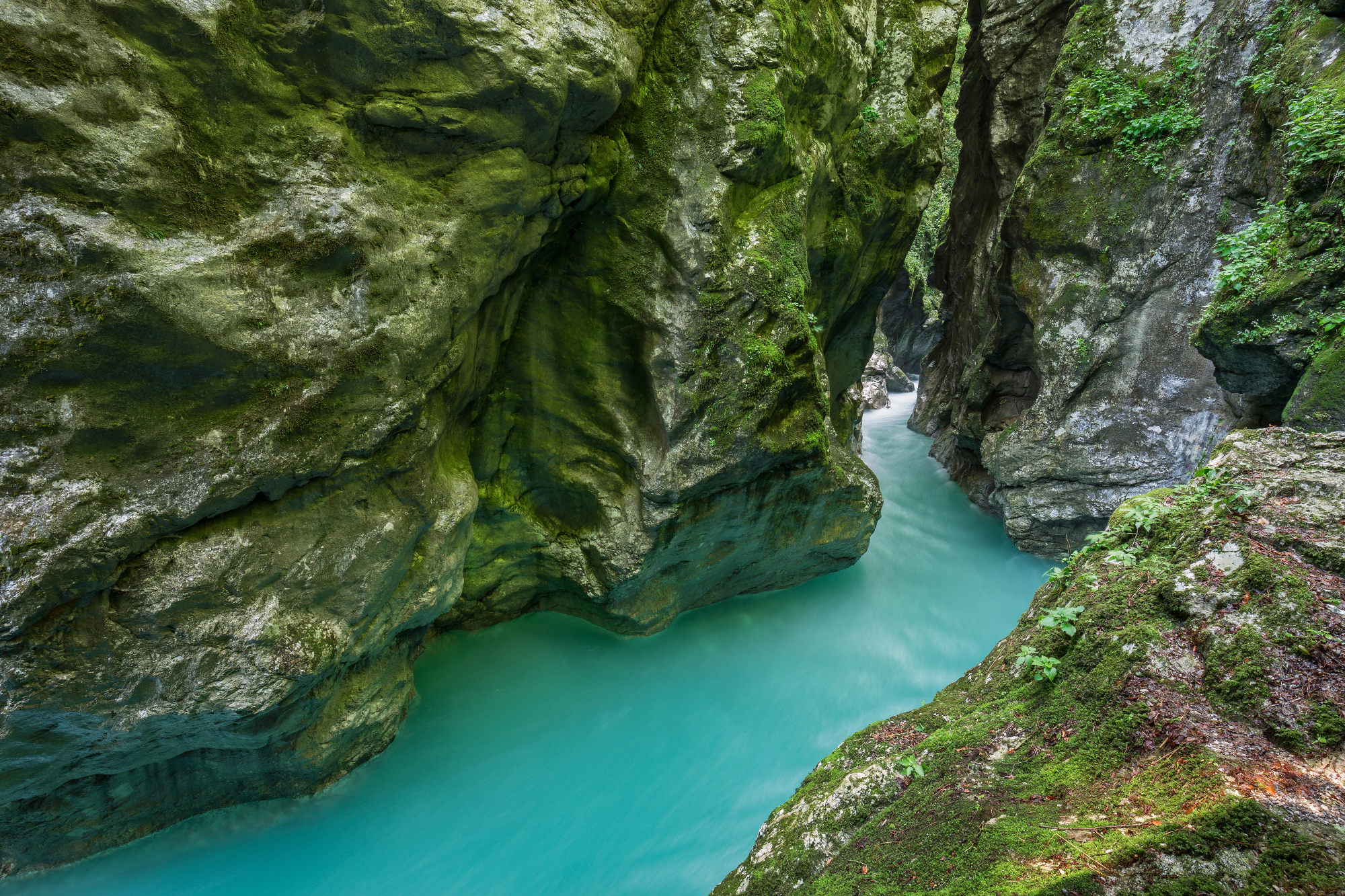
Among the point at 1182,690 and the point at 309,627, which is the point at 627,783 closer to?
the point at 309,627

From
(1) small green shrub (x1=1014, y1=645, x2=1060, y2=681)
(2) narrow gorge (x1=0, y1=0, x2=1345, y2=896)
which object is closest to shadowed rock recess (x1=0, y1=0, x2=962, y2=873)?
(2) narrow gorge (x1=0, y1=0, x2=1345, y2=896)

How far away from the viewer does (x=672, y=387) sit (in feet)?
20.0

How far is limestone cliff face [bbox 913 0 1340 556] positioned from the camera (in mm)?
7727

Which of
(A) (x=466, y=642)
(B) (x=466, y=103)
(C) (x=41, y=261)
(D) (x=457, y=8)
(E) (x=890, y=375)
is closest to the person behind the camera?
(C) (x=41, y=261)

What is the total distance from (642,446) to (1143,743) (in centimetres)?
503

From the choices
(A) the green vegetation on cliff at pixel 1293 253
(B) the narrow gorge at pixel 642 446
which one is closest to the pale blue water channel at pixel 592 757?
(B) the narrow gorge at pixel 642 446

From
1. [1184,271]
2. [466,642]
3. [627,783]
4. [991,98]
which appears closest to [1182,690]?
[627,783]

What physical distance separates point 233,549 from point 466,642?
385cm

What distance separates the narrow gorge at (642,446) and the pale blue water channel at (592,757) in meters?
0.06

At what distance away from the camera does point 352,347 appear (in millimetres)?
4289

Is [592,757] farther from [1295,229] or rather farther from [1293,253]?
[1295,229]

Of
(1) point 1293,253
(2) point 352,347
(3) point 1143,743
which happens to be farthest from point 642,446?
(1) point 1293,253

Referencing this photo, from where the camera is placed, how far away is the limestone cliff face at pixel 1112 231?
25.3ft

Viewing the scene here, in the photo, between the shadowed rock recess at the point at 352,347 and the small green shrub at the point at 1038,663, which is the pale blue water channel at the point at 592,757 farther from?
the small green shrub at the point at 1038,663
